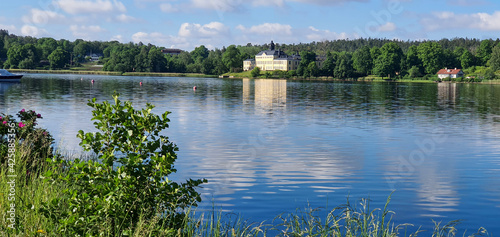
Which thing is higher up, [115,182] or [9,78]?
[9,78]

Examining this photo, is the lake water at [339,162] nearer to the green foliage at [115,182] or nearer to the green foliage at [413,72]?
the green foliage at [115,182]

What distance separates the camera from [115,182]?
805cm

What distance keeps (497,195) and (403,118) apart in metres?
26.8

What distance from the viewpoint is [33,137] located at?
1591 centimetres

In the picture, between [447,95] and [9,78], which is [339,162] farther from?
[9,78]

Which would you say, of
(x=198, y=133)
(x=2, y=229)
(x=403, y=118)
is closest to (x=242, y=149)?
(x=198, y=133)

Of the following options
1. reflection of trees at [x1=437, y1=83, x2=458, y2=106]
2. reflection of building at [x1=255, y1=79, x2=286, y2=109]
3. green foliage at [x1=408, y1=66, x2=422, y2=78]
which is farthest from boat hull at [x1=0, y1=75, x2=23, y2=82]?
green foliage at [x1=408, y1=66, x2=422, y2=78]

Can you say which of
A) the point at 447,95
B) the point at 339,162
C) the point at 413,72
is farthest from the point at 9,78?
the point at 413,72

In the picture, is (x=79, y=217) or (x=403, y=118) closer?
(x=79, y=217)

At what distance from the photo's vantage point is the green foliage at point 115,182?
25.2 feet

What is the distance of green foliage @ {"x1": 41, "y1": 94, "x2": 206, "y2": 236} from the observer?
7.69 m

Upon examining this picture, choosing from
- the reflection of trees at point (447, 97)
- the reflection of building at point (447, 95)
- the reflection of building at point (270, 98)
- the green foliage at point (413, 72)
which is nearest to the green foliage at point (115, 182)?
the reflection of building at point (270, 98)

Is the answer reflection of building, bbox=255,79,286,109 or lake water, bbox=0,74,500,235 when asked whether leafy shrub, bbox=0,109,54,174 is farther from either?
reflection of building, bbox=255,79,286,109

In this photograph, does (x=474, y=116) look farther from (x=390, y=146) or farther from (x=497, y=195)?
(x=497, y=195)
